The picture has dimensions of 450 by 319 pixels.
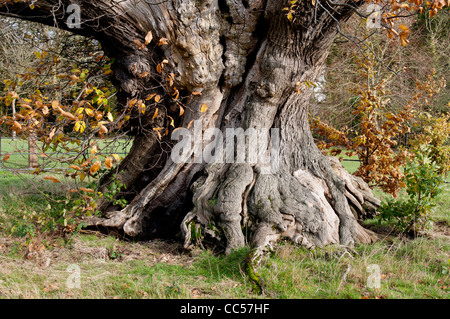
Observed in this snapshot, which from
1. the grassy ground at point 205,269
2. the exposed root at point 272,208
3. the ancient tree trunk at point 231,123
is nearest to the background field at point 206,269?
the grassy ground at point 205,269

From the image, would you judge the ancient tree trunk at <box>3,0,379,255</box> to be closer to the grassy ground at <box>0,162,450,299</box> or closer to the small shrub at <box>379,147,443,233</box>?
the grassy ground at <box>0,162,450,299</box>

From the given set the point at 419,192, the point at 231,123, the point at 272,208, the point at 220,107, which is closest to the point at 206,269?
the point at 272,208

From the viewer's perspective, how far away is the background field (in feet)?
11.7

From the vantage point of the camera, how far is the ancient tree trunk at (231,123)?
15.8 ft

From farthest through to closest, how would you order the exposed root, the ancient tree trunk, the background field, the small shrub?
the small shrub, the ancient tree trunk, the exposed root, the background field

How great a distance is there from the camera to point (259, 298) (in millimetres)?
3484

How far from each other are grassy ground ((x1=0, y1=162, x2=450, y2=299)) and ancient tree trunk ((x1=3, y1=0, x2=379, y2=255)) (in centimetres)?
35

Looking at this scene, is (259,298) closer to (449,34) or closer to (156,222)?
(156,222)

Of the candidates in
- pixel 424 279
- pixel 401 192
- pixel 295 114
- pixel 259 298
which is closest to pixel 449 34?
pixel 401 192

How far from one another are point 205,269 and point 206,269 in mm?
12

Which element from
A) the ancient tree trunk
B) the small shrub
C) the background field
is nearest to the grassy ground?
the background field

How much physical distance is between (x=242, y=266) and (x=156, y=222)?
203cm

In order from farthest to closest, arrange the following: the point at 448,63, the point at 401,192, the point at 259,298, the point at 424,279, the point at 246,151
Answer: the point at 448,63, the point at 401,192, the point at 246,151, the point at 424,279, the point at 259,298

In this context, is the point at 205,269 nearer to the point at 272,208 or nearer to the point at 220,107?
the point at 272,208
